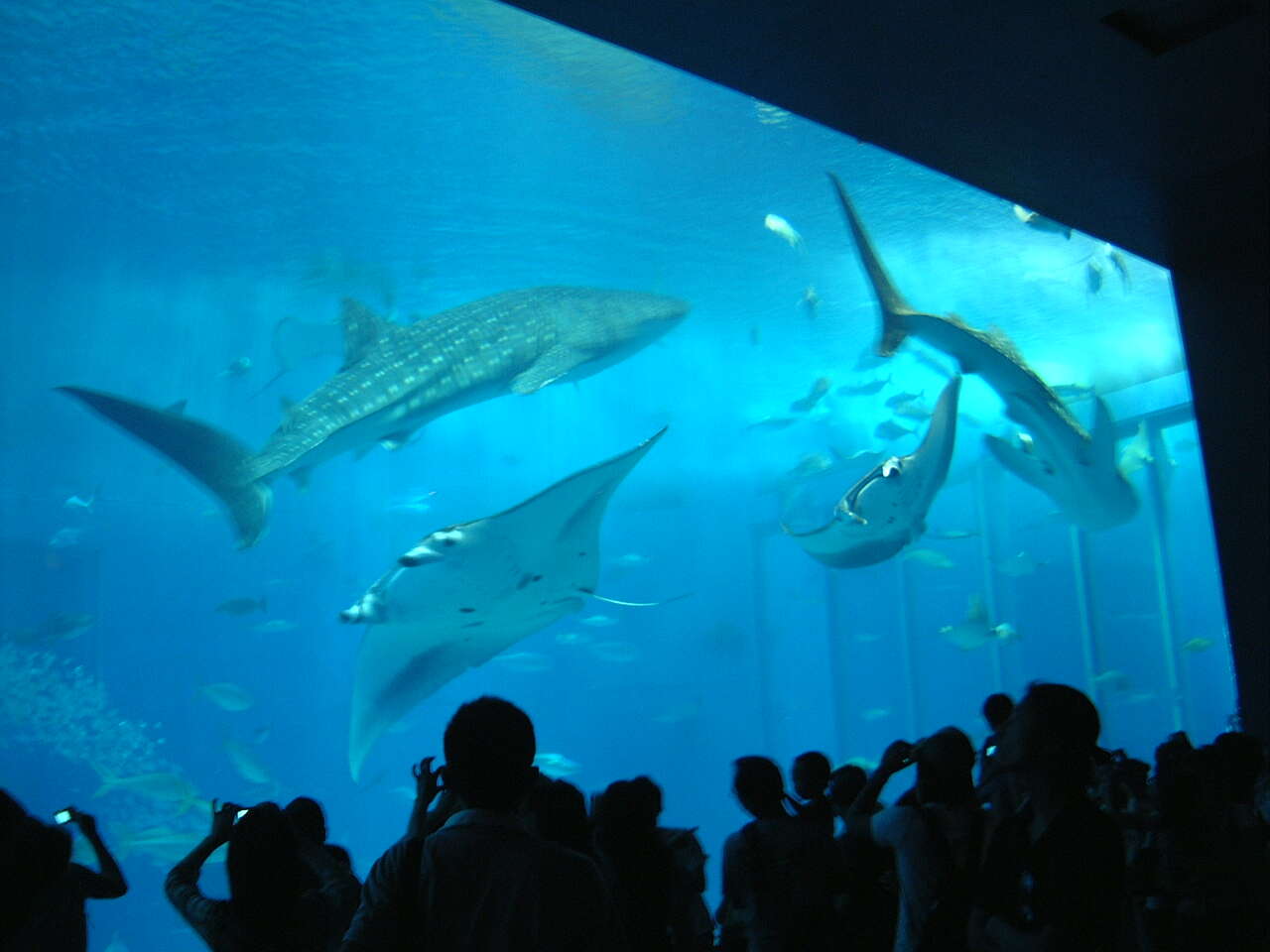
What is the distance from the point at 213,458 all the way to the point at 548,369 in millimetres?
1721

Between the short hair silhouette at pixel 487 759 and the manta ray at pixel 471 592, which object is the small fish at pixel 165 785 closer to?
the manta ray at pixel 471 592

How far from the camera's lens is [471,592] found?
13.5ft

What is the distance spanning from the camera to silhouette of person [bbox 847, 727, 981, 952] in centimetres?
147

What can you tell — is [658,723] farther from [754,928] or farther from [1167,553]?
[754,928]

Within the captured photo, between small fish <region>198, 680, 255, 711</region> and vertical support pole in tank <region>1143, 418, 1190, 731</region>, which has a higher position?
vertical support pole in tank <region>1143, 418, 1190, 731</region>

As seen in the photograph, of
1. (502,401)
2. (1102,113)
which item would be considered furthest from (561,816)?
(502,401)

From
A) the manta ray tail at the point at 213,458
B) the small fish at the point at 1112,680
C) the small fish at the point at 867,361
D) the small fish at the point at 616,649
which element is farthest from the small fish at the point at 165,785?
the small fish at the point at 1112,680

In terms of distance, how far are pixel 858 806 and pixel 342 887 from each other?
1165 mm

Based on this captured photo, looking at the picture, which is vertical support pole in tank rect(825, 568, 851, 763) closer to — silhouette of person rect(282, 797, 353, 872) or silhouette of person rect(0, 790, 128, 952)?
silhouette of person rect(282, 797, 353, 872)

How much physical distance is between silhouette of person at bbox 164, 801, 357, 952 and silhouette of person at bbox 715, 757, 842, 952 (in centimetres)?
93

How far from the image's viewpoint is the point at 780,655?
33750mm

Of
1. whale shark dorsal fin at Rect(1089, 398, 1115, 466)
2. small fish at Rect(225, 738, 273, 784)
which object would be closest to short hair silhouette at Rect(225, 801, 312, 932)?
whale shark dorsal fin at Rect(1089, 398, 1115, 466)

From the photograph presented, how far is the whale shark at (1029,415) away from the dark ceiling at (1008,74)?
1.36 feet

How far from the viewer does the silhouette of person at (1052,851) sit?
130 centimetres
